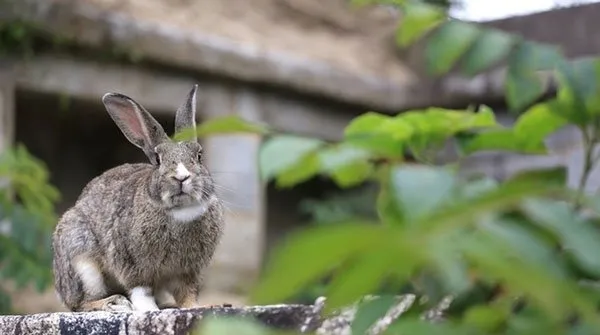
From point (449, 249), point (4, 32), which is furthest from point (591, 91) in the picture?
point (4, 32)

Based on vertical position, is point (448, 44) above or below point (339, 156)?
above

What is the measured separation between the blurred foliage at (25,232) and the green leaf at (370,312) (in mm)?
4760

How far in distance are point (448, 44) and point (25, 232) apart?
15.5 feet

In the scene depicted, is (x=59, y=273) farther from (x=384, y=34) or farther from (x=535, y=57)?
(x=384, y=34)

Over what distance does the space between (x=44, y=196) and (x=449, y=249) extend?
18.3 feet

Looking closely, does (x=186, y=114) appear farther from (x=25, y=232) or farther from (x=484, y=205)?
(x=25, y=232)

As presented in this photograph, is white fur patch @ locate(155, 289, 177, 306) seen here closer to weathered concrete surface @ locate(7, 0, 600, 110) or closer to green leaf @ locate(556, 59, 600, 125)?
green leaf @ locate(556, 59, 600, 125)

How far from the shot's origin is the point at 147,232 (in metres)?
3.46

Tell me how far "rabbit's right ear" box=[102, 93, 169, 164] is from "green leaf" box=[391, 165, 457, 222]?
2.35 m

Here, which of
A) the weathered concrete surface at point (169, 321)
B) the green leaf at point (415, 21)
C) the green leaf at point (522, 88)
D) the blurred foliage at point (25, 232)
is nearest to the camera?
the green leaf at point (522, 88)

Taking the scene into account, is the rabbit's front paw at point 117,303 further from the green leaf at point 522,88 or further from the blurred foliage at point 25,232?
the blurred foliage at point 25,232

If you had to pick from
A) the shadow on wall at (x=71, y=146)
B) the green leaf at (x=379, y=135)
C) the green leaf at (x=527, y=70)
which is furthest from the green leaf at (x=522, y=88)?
the shadow on wall at (x=71, y=146)

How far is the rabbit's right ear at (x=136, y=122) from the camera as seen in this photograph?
330 centimetres

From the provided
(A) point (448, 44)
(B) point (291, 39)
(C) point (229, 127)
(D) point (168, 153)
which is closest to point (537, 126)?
(A) point (448, 44)
